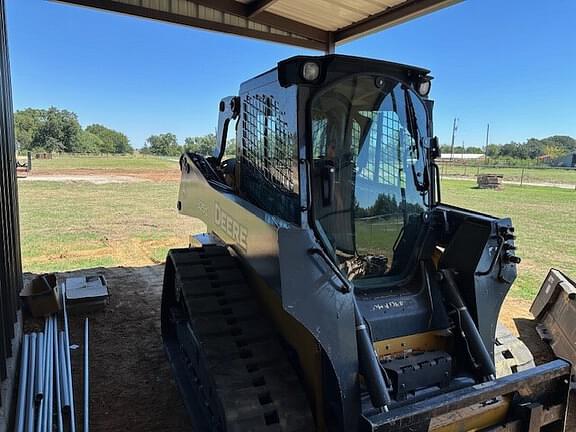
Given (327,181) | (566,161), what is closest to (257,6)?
(327,181)

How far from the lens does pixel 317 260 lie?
244 centimetres

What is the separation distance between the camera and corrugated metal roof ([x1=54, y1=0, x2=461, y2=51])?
23.2 ft

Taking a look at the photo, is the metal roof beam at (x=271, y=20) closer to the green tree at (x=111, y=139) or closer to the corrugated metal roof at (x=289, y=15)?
the corrugated metal roof at (x=289, y=15)

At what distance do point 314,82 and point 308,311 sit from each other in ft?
4.89

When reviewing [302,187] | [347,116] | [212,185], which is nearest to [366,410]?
[302,187]

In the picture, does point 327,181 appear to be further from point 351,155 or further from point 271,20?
point 271,20

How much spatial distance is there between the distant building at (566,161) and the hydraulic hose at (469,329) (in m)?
39.4

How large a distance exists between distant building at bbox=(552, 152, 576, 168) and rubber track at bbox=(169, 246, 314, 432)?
131 ft

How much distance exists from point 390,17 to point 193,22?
3.38 m

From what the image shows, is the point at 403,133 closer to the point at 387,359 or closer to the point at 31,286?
the point at 387,359

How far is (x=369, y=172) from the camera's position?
3.21 m

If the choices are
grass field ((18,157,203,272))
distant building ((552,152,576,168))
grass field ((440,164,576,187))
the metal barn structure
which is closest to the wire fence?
grass field ((440,164,576,187))

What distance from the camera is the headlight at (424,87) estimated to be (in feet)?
11.1

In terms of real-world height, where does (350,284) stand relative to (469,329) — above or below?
above
